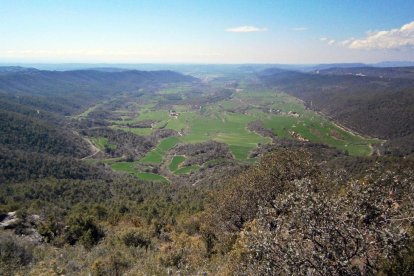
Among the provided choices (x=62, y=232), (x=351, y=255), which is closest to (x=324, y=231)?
(x=351, y=255)

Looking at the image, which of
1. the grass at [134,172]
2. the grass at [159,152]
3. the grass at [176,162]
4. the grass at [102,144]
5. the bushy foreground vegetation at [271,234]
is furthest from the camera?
the grass at [102,144]

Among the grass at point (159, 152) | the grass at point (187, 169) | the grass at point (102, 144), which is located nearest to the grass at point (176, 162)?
the grass at point (187, 169)

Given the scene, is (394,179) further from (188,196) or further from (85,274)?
(188,196)

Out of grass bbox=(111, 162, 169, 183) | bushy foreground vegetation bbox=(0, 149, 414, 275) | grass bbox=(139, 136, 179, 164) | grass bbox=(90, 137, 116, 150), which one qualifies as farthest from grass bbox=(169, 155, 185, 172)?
bushy foreground vegetation bbox=(0, 149, 414, 275)

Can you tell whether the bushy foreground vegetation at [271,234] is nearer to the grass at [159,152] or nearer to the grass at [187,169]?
the grass at [187,169]

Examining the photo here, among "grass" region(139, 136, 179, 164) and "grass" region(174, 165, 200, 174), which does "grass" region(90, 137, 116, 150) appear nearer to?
"grass" region(139, 136, 179, 164)

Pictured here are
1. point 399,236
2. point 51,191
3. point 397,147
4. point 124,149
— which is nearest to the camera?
point 399,236
